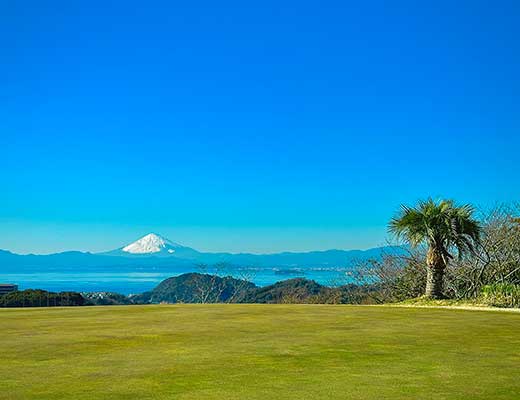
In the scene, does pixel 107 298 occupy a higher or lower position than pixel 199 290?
lower

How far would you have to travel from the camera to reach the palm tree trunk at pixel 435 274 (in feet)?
74.5

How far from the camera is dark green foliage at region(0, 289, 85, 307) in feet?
81.5

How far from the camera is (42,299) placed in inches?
1008

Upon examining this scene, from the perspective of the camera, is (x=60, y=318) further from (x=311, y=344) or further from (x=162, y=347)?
(x=311, y=344)

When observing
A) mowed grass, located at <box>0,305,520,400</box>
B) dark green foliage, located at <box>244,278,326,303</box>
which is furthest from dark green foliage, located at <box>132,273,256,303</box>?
mowed grass, located at <box>0,305,520,400</box>

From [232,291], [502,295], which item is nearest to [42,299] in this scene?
[502,295]

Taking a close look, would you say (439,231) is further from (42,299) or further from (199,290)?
(199,290)

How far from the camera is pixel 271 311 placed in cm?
1728

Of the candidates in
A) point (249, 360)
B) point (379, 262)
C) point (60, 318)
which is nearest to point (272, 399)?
point (249, 360)

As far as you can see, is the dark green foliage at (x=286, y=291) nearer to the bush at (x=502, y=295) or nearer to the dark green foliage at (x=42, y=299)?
the dark green foliage at (x=42, y=299)

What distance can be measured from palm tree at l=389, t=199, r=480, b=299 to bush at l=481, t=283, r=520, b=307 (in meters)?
1.88

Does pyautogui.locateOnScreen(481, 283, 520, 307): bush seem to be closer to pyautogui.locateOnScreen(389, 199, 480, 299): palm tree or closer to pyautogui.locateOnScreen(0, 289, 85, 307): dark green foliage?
pyautogui.locateOnScreen(389, 199, 480, 299): palm tree

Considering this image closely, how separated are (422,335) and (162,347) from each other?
15.0 ft

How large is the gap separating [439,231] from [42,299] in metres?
15.1
